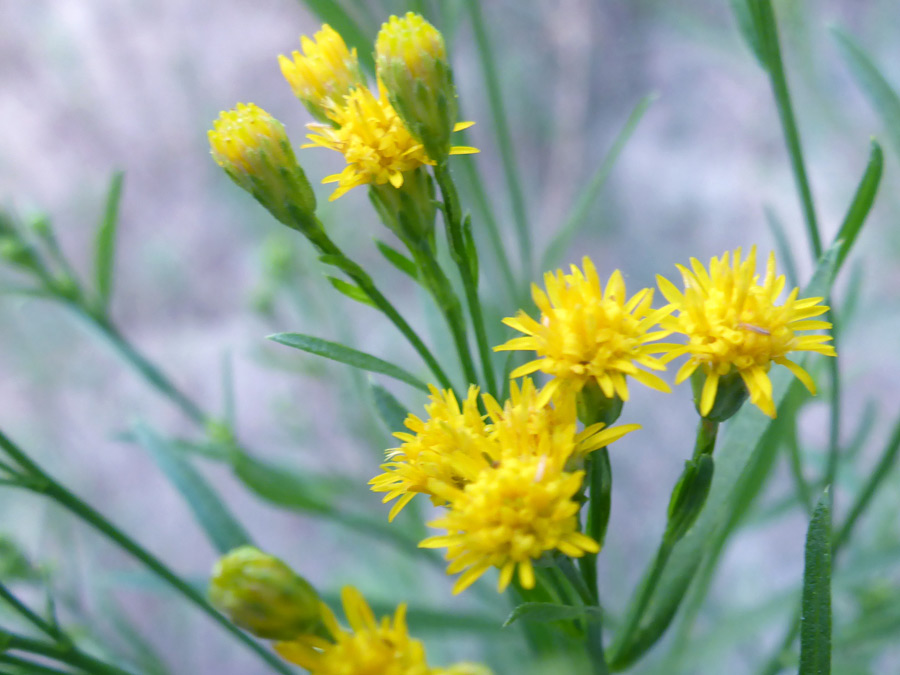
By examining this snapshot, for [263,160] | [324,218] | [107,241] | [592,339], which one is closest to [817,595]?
[592,339]

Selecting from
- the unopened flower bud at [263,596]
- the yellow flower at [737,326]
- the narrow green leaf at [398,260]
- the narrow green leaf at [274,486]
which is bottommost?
the unopened flower bud at [263,596]

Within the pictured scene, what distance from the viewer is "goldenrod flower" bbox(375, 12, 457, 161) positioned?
2.13 feet

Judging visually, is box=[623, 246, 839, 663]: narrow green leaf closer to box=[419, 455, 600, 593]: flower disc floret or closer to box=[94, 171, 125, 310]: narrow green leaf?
box=[419, 455, 600, 593]: flower disc floret

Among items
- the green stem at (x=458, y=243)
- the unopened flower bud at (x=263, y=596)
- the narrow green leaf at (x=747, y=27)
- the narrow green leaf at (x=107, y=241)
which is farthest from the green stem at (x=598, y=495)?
the narrow green leaf at (x=107, y=241)

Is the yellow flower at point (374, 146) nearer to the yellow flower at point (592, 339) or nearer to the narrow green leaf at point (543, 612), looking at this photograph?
the yellow flower at point (592, 339)

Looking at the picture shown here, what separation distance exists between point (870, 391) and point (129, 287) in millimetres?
2952

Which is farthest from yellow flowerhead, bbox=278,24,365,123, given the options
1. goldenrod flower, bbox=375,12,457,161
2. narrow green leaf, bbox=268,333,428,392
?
narrow green leaf, bbox=268,333,428,392

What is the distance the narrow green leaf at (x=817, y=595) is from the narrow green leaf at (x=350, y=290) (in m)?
0.42

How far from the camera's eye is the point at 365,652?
0.58 m

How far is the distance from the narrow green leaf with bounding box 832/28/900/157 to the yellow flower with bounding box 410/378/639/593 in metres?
0.62

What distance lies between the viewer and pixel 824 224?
2.65 metres

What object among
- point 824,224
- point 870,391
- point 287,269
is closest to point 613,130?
point 824,224

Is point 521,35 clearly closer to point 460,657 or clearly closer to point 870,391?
point 870,391

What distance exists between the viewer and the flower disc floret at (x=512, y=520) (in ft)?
1.85
